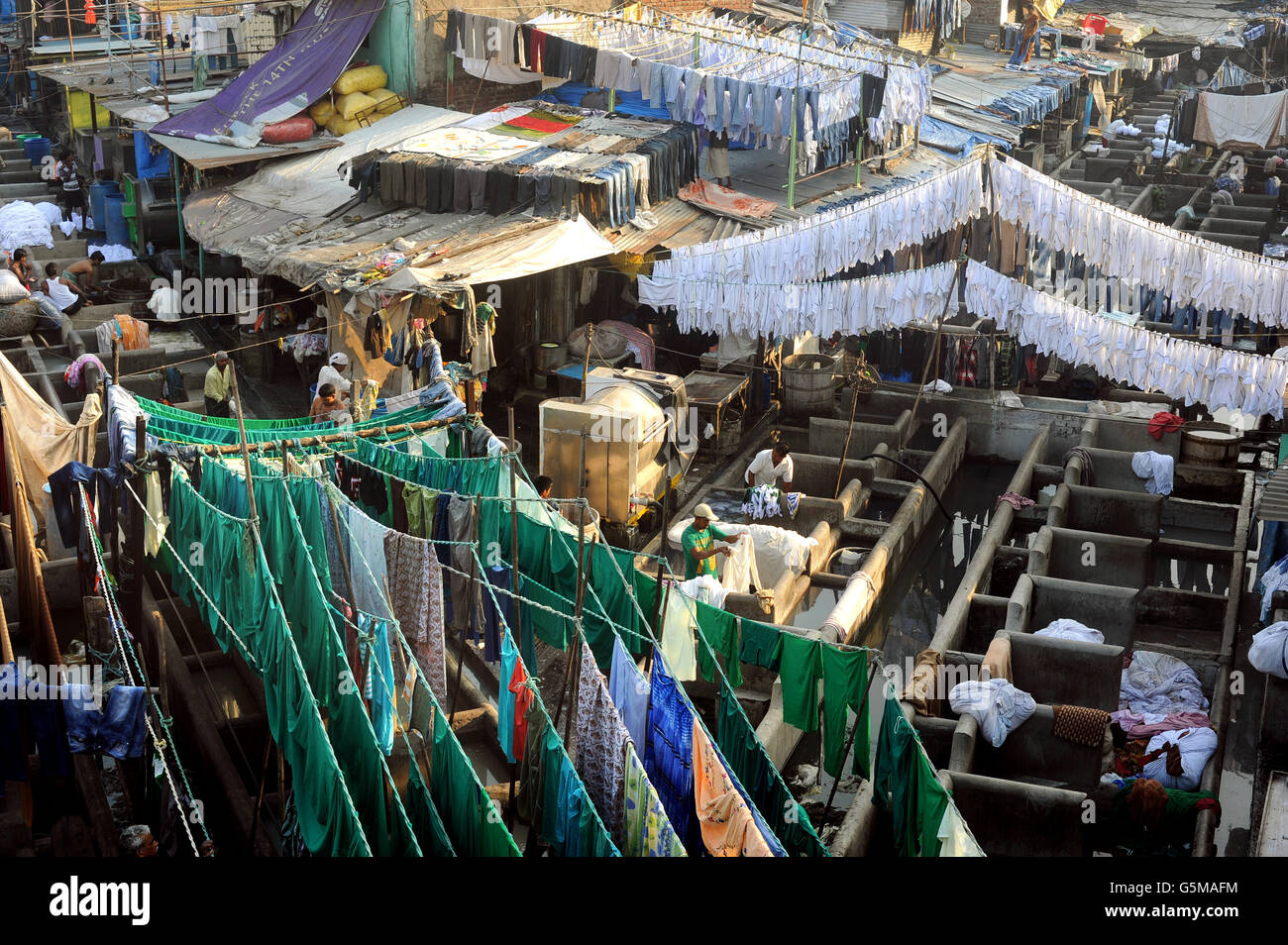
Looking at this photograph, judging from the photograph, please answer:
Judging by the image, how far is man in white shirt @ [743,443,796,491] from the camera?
17719 mm

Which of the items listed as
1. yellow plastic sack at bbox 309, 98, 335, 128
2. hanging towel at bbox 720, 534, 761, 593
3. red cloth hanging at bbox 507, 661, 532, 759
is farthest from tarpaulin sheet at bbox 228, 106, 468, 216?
red cloth hanging at bbox 507, 661, 532, 759

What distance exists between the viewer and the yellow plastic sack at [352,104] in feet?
76.1

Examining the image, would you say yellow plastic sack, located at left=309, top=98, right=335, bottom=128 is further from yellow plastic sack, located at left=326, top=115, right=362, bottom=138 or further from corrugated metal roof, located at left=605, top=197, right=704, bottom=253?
corrugated metal roof, located at left=605, top=197, right=704, bottom=253

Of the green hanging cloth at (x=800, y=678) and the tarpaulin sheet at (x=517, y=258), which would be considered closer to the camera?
the green hanging cloth at (x=800, y=678)

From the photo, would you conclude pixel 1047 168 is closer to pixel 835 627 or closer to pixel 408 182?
pixel 408 182

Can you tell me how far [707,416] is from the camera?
19797 mm

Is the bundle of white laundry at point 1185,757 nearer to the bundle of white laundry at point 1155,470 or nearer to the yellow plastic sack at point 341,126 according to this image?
the bundle of white laundry at point 1155,470

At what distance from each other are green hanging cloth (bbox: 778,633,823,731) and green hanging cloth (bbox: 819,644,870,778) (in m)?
0.10

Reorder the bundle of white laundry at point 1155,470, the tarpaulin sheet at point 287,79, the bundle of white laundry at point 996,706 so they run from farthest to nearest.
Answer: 1. the tarpaulin sheet at point 287,79
2. the bundle of white laundry at point 1155,470
3. the bundle of white laundry at point 996,706

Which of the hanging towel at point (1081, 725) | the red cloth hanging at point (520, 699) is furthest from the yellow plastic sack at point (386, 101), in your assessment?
the hanging towel at point (1081, 725)

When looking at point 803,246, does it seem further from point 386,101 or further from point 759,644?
point 759,644

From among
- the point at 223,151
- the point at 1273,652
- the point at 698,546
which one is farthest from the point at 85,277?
the point at 1273,652

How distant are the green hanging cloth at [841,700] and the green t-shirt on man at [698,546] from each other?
345 centimetres

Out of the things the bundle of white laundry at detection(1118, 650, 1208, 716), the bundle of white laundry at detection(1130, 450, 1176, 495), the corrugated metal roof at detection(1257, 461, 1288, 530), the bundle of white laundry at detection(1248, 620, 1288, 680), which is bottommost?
the bundle of white laundry at detection(1118, 650, 1208, 716)
